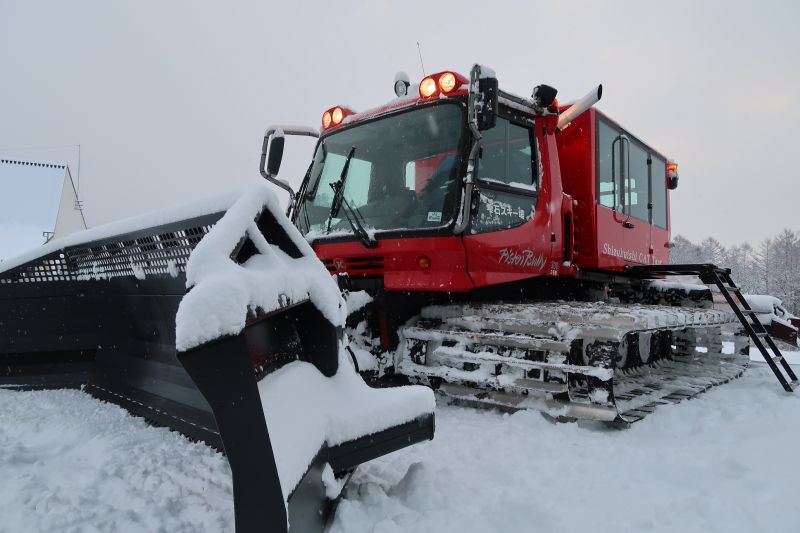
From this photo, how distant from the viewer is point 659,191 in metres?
6.57

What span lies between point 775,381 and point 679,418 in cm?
247

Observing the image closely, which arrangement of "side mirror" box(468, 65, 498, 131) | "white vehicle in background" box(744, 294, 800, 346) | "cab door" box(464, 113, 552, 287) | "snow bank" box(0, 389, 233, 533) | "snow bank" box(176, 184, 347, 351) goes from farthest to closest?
1. "white vehicle in background" box(744, 294, 800, 346)
2. "cab door" box(464, 113, 552, 287)
3. "side mirror" box(468, 65, 498, 131)
4. "snow bank" box(0, 389, 233, 533)
5. "snow bank" box(176, 184, 347, 351)

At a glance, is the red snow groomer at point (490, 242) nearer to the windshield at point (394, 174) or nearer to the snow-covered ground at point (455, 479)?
the windshield at point (394, 174)

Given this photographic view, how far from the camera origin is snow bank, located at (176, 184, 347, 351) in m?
1.30

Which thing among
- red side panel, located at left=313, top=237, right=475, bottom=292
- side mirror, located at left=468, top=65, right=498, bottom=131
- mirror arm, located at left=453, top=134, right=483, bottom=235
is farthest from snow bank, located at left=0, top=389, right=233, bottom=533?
side mirror, located at left=468, top=65, right=498, bottom=131

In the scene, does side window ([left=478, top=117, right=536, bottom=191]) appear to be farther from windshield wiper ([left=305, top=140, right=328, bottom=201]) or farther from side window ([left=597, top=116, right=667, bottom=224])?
windshield wiper ([left=305, top=140, right=328, bottom=201])

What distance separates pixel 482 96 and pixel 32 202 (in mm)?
24598

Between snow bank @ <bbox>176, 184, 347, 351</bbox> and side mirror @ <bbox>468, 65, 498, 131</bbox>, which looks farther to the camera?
side mirror @ <bbox>468, 65, 498, 131</bbox>

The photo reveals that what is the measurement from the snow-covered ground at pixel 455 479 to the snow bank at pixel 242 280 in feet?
2.73

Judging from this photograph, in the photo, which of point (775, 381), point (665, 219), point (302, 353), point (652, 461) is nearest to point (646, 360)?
point (775, 381)

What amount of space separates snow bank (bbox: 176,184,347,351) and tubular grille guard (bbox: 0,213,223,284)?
0.82 feet

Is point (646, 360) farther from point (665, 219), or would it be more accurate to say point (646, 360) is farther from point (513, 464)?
point (513, 464)

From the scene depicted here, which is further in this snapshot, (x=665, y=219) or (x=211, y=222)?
(x=665, y=219)

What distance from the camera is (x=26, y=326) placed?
321 cm
